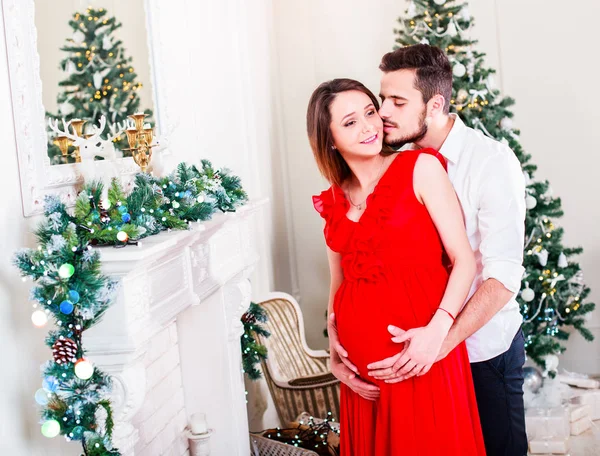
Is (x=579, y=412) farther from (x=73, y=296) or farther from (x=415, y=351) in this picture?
(x=73, y=296)

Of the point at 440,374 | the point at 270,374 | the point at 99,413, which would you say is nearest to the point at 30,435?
the point at 99,413

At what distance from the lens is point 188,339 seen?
3.19 m

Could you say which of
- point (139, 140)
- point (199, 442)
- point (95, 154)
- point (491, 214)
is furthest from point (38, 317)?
point (199, 442)

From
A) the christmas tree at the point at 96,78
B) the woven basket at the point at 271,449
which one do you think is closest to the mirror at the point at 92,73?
the christmas tree at the point at 96,78

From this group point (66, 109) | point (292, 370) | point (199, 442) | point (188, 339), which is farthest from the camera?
point (292, 370)

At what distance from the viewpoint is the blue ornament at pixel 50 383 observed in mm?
1876

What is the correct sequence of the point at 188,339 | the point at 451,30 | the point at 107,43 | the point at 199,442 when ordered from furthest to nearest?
the point at 451,30, the point at 188,339, the point at 199,442, the point at 107,43

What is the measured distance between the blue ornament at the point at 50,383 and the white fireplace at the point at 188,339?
151 millimetres

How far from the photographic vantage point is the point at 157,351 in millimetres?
3000

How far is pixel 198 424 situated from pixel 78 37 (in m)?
1.53

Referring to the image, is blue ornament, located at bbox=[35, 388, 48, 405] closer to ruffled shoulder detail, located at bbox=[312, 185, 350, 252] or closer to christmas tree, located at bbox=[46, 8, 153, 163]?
christmas tree, located at bbox=[46, 8, 153, 163]

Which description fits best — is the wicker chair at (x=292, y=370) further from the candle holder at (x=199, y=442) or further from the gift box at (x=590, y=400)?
the gift box at (x=590, y=400)

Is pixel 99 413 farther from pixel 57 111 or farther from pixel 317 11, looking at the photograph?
pixel 317 11

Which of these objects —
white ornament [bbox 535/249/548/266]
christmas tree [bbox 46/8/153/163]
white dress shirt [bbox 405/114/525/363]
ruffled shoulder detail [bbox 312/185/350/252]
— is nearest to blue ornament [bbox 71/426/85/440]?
christmas tree [bbox 46/8/153/163]
